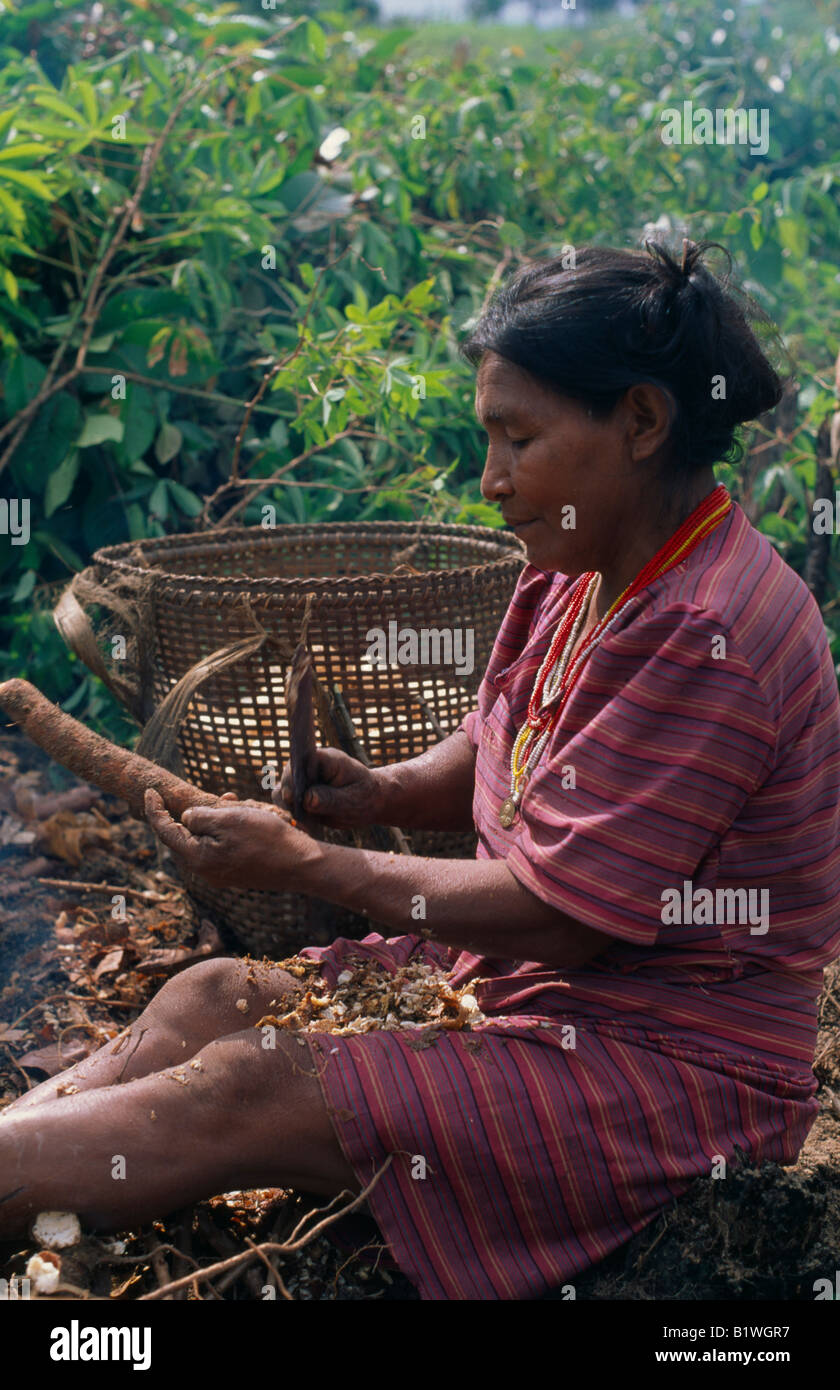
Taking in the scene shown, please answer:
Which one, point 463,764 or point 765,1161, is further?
point 463,764

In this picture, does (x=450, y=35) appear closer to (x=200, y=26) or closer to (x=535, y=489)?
(x=200, y=26)

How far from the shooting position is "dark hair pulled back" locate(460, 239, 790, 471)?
146 centimetres

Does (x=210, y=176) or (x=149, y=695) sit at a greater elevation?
(x=210, y=176)

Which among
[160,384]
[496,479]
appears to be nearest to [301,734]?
[496,479]

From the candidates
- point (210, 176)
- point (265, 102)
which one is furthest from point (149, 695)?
point (265, 102)

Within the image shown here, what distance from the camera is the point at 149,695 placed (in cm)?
252

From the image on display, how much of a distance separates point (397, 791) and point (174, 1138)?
692mm

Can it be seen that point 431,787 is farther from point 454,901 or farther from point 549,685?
point 454,901

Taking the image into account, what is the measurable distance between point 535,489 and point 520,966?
664 millimetres

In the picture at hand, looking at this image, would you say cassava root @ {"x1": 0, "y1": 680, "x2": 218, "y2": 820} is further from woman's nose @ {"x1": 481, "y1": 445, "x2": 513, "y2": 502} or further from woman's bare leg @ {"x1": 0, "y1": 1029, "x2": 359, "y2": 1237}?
woman's nose @ {"x1": 481, "y1": 445, "x2": 513, "y2": 502}

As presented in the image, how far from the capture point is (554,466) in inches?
59.8

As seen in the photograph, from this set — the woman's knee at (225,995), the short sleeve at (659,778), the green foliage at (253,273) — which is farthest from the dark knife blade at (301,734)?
the green foliage at (253,273)

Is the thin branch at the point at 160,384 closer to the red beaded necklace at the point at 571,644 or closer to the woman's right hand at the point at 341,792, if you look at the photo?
the woman's right hand at the point at 341,792

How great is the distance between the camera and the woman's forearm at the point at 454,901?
1.49 meters
